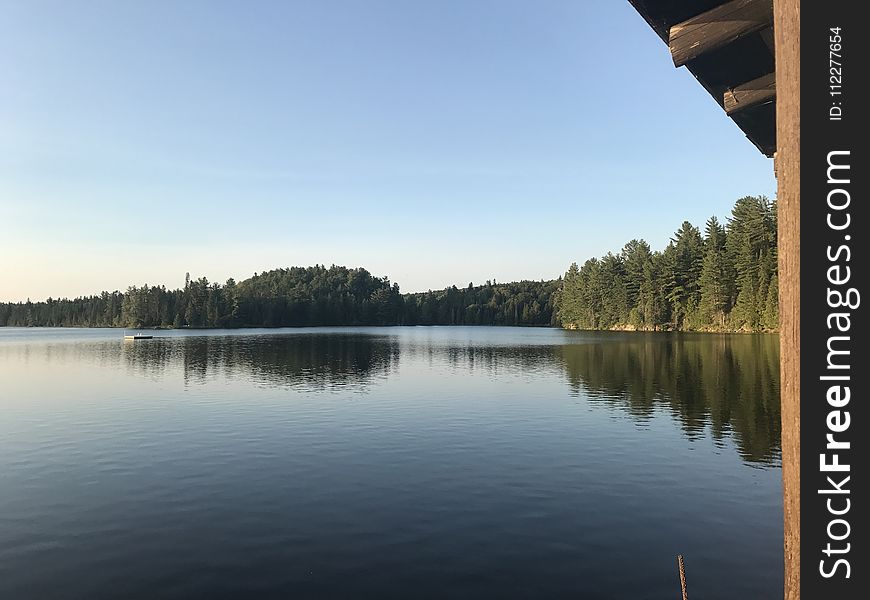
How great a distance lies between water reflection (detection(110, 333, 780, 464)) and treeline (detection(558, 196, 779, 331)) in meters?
51.6

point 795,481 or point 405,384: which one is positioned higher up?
point 795,481

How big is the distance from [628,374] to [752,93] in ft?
185

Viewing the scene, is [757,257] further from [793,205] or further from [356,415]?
[793,205]

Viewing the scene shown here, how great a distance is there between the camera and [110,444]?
29484mm

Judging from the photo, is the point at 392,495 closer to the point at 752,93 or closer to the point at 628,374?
the point at 752,93

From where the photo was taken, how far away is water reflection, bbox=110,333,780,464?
3412cm

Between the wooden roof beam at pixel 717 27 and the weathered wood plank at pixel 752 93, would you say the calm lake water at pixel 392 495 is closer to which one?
the weathered wood plank at pixel 752 93

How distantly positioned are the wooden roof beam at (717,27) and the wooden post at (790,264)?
1.78 metres

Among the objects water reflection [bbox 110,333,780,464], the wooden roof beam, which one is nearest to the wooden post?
the wooden roof beam

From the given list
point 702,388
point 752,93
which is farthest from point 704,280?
point 752,93

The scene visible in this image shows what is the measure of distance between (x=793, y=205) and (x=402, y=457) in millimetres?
23768

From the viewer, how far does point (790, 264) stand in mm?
3793

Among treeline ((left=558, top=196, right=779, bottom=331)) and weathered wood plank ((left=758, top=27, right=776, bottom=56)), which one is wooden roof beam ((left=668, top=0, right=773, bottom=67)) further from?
treeline ((left=558, top=196, right=779, bottom=331))
